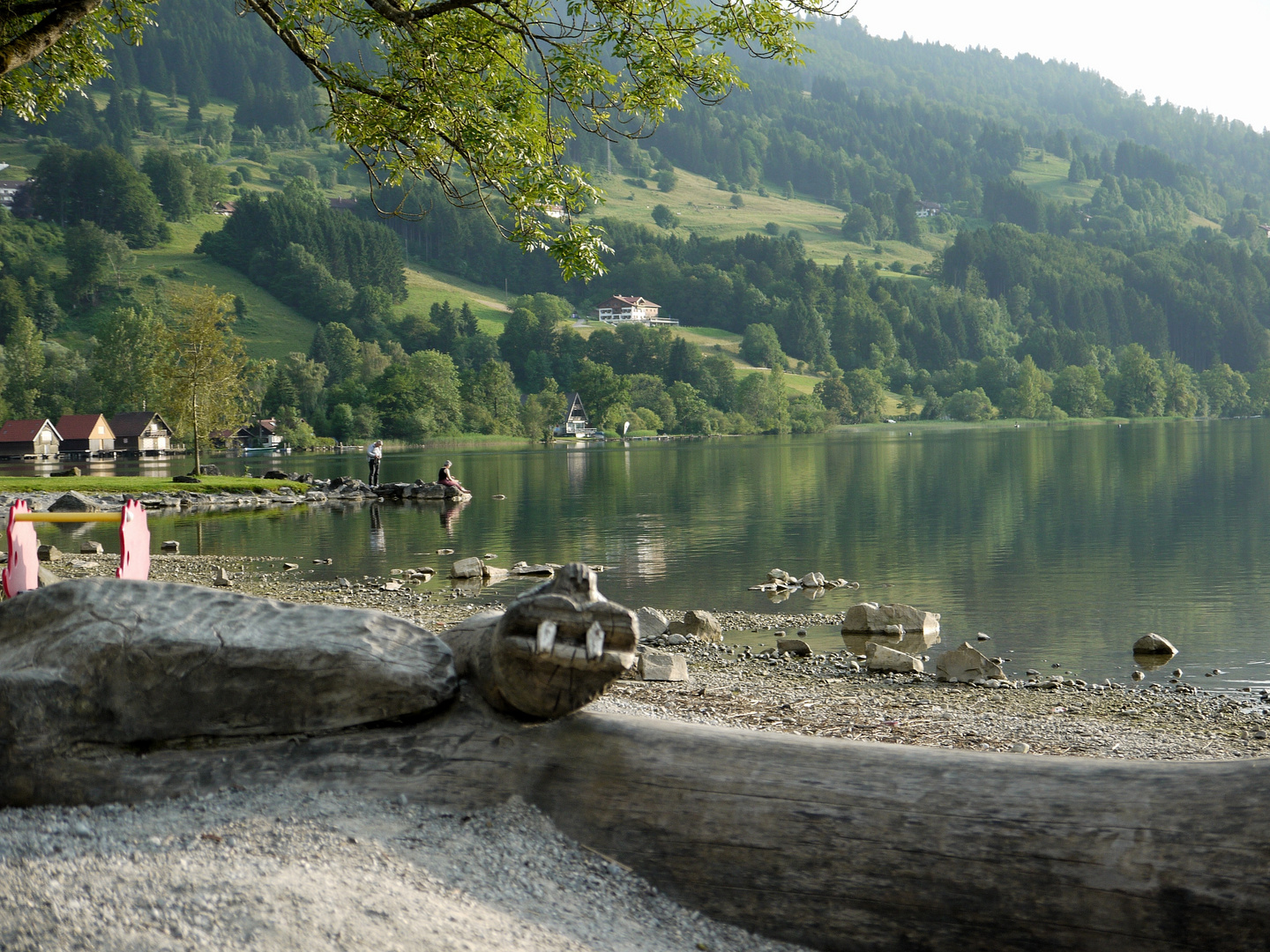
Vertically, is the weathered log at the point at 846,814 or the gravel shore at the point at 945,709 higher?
the weathered log at the point at 846,814

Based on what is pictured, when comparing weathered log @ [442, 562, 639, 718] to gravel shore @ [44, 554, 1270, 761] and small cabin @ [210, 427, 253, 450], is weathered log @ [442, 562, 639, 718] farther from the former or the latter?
small cabin @ [210, 427, 253, 450]

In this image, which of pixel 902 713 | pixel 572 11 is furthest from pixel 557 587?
pixel 572 11

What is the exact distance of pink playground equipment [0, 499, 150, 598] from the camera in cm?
1048

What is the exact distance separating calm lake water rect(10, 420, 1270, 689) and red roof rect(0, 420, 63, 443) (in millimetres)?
72369

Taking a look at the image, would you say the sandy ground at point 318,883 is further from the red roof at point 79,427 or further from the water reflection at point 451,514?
the red roof at point 79,427

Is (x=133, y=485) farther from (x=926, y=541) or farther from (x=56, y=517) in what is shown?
(x=56, y=517)

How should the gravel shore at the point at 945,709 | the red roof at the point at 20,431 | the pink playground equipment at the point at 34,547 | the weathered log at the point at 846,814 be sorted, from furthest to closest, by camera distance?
1. the red roof at the point at 20,431
2. the gravel shore at the point at 945,709
3. the pink playground equipment at the point at 34,547
4. the weathered log at the point at 846,814

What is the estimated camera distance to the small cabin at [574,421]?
557 feet

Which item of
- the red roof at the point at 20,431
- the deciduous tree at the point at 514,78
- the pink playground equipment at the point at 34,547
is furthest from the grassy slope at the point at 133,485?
the red roof at the point at 20,431

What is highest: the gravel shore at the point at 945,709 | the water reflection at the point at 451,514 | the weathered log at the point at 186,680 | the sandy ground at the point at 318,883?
the weathered log at the point at 186,680

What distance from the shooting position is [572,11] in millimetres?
15227

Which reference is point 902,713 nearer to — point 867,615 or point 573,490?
point 867,615

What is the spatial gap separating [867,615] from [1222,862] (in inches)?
537

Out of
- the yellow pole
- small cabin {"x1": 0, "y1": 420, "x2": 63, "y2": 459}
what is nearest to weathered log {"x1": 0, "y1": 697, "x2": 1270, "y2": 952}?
the yellow pole
